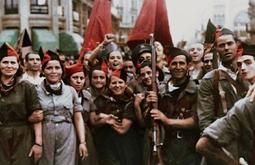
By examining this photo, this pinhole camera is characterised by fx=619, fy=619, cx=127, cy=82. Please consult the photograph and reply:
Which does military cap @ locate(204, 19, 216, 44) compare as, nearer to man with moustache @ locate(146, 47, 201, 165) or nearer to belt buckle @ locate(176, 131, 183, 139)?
man with moustache @ locate(146, 47, 201, 165)

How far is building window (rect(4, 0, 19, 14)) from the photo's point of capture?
40.8 m

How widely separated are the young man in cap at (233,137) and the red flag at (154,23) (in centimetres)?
329

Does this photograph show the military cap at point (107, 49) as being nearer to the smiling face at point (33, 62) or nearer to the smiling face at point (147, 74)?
the smiling face at point (33, 62)

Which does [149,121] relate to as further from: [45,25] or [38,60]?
[45,25]

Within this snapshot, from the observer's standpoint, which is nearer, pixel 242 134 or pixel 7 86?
pixel 242 134

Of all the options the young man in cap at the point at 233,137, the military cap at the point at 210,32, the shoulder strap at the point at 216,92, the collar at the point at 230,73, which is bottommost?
the young man in cap at the point at 233,137

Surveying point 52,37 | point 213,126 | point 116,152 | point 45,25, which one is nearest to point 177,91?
point 116,152

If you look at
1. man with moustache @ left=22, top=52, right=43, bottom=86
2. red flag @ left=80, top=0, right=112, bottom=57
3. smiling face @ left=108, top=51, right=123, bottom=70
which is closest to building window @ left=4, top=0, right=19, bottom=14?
red flag @ left=80, top=0, right=112, bottom=57

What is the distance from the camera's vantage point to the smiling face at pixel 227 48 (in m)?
6.00

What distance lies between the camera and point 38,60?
837 cm

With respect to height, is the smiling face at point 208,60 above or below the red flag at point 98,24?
below

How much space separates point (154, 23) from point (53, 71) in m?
1.41

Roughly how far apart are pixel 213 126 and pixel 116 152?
3.32 meters

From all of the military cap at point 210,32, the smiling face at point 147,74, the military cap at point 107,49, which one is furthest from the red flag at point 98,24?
the smiling face at point 147,74
